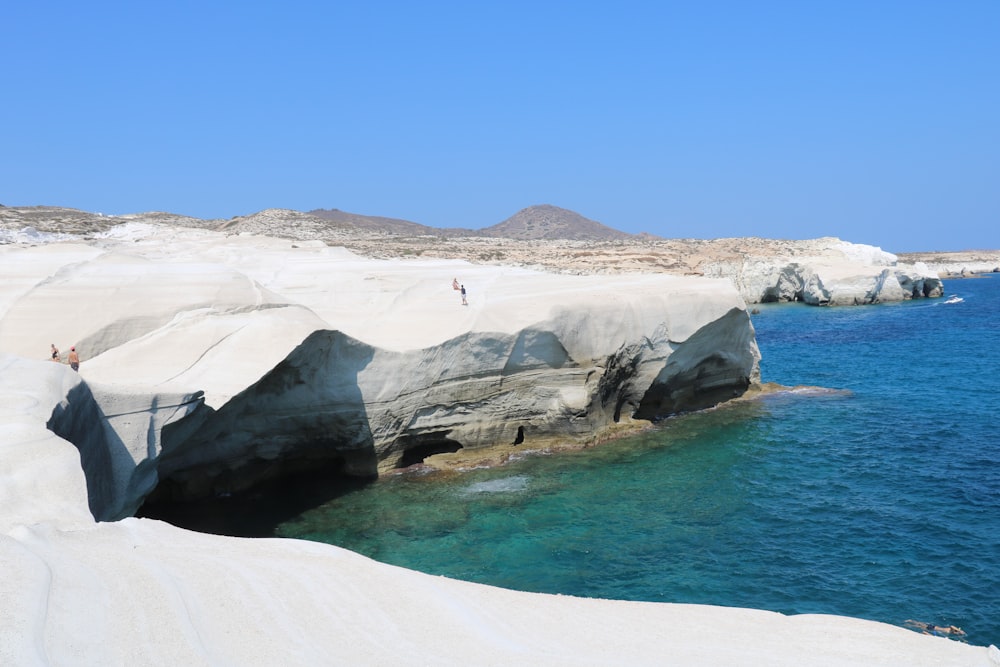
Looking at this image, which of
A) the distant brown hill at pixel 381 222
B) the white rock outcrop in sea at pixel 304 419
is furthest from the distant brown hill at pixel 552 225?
the white rock outcrop in sea at pixel 304 419

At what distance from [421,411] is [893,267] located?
6511 cm

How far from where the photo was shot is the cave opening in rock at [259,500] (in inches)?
727

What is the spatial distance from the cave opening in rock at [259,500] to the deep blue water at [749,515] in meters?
0.87

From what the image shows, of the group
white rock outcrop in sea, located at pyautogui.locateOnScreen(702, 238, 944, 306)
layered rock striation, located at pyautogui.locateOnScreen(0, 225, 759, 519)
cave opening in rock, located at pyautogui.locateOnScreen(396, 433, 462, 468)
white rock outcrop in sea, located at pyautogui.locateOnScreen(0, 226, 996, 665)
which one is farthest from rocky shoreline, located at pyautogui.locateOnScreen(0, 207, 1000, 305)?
cave opening in rock, located at pyautogui.locateOnScreen(396, 433, 462, 468)

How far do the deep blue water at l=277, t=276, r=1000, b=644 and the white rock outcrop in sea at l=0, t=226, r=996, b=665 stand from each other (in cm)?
233

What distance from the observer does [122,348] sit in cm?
1873

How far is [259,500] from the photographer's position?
20.3 metres

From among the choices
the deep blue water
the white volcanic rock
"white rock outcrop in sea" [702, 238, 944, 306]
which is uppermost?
"white rock outcrop in sea" [702, 238, 944, 306]

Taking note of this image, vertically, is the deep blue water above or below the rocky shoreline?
below

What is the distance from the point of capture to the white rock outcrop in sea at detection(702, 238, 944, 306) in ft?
228

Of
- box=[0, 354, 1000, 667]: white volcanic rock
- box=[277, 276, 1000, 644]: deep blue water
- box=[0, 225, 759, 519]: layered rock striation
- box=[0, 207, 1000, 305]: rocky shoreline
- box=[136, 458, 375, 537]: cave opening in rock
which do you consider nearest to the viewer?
box=[0, 354, 1000, 667]: white volcanic rock

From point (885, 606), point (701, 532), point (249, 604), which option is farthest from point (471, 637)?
point (701, 532)

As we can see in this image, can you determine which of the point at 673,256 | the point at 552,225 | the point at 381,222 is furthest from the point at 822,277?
the point at 552,225

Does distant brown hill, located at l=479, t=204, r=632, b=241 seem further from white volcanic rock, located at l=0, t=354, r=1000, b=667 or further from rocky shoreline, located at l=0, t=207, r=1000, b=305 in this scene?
white volcanic rock, located at l=0, t=354, r=1000, b=667
